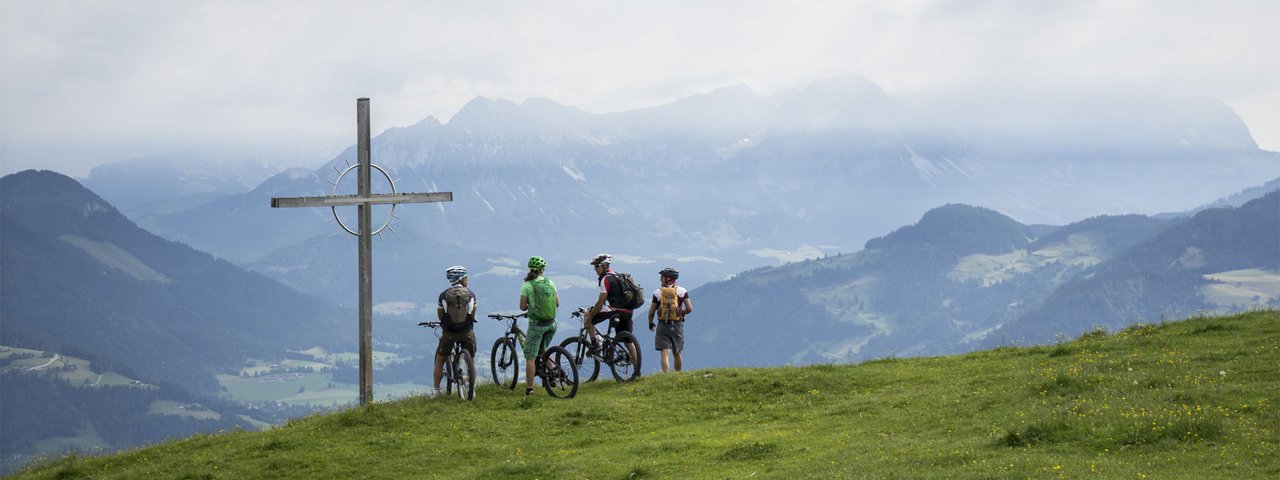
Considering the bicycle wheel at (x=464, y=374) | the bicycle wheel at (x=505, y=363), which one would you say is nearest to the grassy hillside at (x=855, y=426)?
the bicycle wheel at (x=464, y=374)

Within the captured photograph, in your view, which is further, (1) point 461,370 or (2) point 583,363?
(2) point 583,363

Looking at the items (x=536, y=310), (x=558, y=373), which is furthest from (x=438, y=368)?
(x=558, y=373)

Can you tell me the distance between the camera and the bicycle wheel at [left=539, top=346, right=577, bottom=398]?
79.0 ft

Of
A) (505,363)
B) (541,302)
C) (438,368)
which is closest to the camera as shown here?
(541,302)

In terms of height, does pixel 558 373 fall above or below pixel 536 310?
below

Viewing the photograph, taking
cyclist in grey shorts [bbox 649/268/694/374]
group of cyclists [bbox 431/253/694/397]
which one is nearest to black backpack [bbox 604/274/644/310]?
group of cyclists [bbox 431/253/694/397]

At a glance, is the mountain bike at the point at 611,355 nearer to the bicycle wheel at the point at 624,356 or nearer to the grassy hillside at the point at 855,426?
the bicycle wheel at the point at 624,356

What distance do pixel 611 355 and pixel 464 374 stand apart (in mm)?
3579

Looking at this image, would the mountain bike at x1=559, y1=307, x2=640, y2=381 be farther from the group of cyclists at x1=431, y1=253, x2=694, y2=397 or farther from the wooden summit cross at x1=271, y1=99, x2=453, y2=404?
the wooden summit cross at x1=271, y1=99, x2=453, y2=404

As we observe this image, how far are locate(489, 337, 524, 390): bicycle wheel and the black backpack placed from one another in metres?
2.46

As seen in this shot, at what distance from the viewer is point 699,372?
86.3 ft

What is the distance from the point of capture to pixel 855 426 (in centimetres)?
1975

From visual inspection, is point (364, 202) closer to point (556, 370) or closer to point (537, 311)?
point (537, 311)

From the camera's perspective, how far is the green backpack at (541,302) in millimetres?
23656
